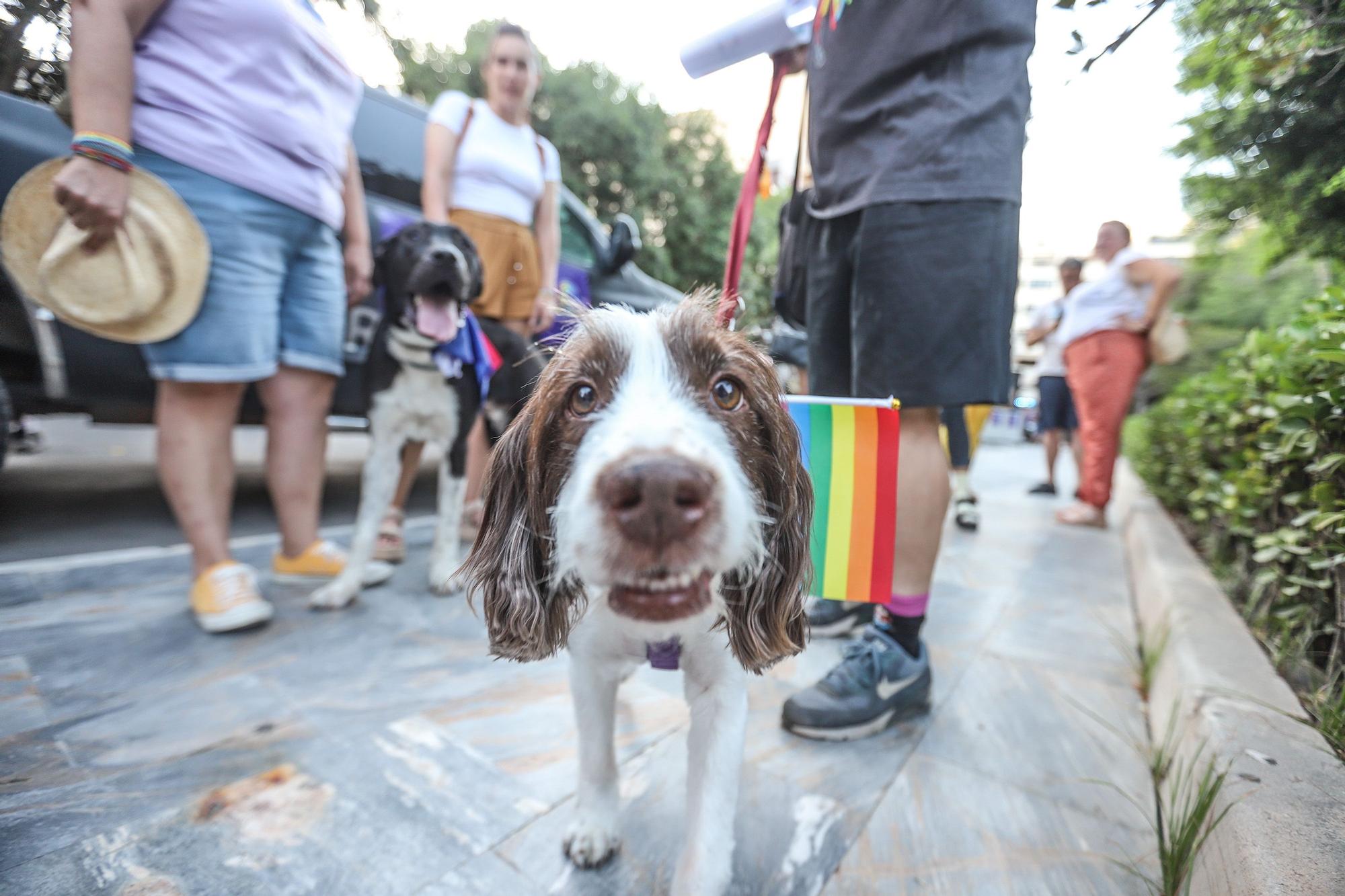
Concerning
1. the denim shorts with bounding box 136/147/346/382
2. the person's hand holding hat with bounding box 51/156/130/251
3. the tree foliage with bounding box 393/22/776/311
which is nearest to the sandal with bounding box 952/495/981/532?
the denim shorts with bounding box 136/147/346/382

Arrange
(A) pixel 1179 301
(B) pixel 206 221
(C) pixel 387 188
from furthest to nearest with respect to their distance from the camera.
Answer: (A) pixel 1179 301, (C) pixel 387 188, (B) pixel 206 221

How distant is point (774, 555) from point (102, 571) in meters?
2.94

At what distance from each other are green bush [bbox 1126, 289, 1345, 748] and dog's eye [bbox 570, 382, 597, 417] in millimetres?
1715

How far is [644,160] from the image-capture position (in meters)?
11.9

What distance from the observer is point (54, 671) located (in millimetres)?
1787

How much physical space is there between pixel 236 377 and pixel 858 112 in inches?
90.6

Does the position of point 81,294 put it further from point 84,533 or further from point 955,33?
point 955,33

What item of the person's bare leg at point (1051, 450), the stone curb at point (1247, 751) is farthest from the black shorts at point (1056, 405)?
the stone curb at point (1247, 751)

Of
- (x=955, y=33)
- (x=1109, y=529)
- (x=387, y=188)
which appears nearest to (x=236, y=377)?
(x=387, y=188)

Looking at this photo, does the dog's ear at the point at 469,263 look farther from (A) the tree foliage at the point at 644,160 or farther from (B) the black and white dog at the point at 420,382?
(A) the tree foliage at the point at 644,160

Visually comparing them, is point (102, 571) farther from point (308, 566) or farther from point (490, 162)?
point (490, 162)

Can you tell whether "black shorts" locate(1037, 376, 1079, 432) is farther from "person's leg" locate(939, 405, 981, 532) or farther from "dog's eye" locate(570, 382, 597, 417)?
"dog's eye" locate(570, 382, 597, 417)

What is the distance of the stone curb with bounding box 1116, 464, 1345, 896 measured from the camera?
38.4 inches

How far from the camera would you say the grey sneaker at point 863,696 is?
1.73 metres
